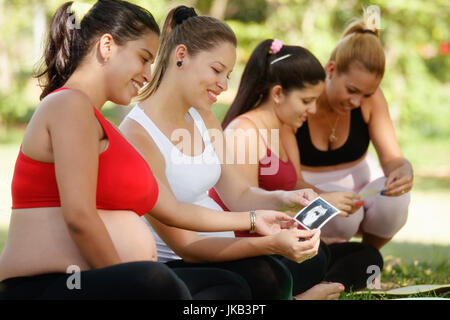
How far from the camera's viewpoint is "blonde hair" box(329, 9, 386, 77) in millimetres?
4301

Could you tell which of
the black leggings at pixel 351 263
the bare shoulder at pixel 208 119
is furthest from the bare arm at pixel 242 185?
the black leggings at pixel 351 263

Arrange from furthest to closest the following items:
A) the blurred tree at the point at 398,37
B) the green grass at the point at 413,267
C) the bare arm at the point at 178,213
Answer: the blurred tree at the point at 398,37, the green grass at the point at 413,267, the bare arm at the point at 178,213

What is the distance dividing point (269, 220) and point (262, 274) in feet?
0.95

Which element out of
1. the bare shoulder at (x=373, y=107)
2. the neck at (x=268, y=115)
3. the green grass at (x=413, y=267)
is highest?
the bare shoulder at (x=373, y=107)

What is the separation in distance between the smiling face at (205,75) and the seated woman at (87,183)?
519mm

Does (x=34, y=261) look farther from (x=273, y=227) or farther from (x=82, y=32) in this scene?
(x=273, y=227)

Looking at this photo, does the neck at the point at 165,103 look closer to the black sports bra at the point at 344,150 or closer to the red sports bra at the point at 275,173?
the red sports bra at the point at 275,173

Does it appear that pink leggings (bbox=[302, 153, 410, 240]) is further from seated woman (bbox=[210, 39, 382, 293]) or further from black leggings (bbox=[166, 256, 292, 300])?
black leggings (bbox=[166, 256, 292, 300])

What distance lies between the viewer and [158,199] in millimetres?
2604

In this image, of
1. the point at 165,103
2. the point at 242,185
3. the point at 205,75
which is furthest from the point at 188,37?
the point at 242,185

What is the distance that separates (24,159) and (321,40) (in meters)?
9.89

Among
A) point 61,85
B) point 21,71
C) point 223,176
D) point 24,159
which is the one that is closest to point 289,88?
point 223,176

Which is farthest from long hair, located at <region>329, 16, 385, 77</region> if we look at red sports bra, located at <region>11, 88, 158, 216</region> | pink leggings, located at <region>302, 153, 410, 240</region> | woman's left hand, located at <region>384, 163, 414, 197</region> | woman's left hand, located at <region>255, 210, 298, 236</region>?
red sports bra, located at <region>11, 88, 158, 216</region>

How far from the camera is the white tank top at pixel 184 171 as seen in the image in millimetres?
2906
